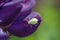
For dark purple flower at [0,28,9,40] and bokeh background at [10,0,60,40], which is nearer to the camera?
dark purple flower at [0,28,9,40]

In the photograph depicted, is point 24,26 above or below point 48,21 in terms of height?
below

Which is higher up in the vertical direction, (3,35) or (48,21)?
(48,21)

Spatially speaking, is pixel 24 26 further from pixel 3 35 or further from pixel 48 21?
pixel 48 21

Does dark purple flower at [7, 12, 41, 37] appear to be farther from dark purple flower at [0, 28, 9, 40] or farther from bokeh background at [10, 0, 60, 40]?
bokeh background at [10, 0, 60, 40]

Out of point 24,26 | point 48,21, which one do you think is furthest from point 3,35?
point 48,21

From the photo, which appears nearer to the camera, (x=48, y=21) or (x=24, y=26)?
(x=24, y=26)

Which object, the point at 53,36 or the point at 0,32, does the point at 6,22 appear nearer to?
the point at 0,32

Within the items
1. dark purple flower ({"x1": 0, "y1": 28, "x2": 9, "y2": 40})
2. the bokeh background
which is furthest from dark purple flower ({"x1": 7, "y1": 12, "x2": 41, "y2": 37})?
the bokeh background

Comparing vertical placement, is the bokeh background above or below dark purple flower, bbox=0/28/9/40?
above
